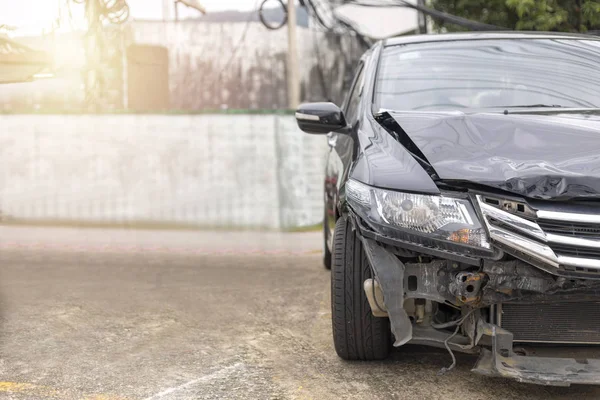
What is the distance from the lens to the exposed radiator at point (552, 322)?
3.33 m

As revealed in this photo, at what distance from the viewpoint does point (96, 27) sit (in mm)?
13641

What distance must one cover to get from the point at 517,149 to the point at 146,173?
21.7 ft

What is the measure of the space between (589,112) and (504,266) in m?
1.29

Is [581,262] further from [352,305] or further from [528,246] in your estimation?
[352,305]

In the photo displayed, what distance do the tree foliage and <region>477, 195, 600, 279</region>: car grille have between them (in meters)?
7.41

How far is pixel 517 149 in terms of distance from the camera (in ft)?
11.4

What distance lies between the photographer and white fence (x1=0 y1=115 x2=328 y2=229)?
9539 millimetres

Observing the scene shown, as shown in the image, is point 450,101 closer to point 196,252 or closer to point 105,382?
point 105,382

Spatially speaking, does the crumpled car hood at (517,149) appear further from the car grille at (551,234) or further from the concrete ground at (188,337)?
the concrete ground at (188,337)

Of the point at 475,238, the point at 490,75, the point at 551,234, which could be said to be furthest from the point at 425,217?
the point at 490,75

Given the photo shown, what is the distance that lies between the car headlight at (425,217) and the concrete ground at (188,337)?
0.76 meters

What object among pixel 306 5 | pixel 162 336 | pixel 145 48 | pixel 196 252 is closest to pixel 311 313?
pixel 162 336

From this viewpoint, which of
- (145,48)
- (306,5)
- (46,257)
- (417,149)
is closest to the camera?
(417,149)

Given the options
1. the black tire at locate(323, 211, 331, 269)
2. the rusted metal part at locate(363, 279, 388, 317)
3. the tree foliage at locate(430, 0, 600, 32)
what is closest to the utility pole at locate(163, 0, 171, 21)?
the tree foliage at locate(430, 0, 600, 32)
